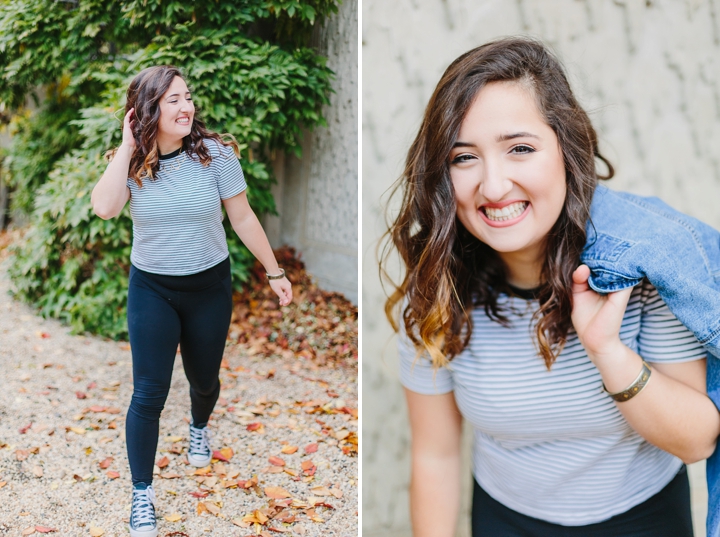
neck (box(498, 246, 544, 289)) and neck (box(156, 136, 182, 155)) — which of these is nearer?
neck (box(498, 246, 544, 289))

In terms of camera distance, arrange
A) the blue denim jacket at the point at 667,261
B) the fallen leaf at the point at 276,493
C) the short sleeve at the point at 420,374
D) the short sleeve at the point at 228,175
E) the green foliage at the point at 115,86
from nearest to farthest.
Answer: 1. the blue denim jacket at the point at 667,261
2. the short sleeve at the point at 420,374
3. the short sleeve at the point at 228,175
4. the fallen leaf at the point at 276,493
5. the green foliage at the point at 115,86

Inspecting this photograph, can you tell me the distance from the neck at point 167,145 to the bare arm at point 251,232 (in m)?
0.27

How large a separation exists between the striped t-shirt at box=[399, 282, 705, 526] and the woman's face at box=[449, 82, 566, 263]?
0.27 m

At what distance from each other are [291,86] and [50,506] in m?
2.82

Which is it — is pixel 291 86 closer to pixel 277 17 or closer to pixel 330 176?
pixel 277 17

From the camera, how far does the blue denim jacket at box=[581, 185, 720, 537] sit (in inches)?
52.5

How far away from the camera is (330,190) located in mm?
4680

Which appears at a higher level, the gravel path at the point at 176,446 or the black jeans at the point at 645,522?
the black jeans at the point at 645,522

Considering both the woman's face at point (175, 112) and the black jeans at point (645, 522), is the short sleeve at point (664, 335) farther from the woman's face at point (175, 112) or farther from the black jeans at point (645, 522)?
the woman's face at point (175, 112)

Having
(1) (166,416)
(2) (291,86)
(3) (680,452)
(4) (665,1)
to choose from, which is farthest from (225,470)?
(4) (665,1)

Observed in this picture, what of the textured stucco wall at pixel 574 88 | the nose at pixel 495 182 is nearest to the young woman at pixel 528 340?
the nose at pixel 495 182

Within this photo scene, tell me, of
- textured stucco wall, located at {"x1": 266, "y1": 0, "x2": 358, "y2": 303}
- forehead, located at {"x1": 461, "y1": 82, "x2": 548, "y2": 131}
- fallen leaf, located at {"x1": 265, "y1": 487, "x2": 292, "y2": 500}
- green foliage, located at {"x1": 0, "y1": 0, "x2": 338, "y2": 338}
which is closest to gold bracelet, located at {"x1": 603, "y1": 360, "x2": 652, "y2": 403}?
forehead, located at {"x1": 461, "y1": 82, "x2": 548, "y2": 131}

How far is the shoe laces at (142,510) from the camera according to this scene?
7.68 ft

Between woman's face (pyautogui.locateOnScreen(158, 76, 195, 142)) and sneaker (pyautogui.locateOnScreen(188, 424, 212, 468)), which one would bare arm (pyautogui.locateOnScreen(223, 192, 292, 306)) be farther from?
sneaker (pyautogui.locateOnScreen(188, 424, 212, 468))
